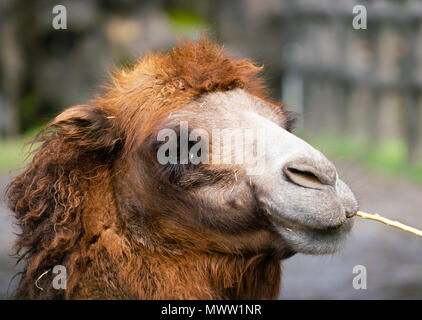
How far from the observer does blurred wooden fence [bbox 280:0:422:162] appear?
13.7 m

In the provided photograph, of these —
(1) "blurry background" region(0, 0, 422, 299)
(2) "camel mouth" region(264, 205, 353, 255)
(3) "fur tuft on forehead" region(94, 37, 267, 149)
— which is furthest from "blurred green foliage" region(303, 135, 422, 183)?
(2) "camel mouth" region(264, 205, 353, 255)

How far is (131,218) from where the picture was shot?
445 centimetres

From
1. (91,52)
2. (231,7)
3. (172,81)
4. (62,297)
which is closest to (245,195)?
(172,81)

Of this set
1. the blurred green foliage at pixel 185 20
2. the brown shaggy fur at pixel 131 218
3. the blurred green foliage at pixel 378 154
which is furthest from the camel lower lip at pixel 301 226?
the blurred green foliage at pixel 185 20

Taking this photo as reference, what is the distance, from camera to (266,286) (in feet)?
14.9

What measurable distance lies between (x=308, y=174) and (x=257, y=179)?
1.05 feet

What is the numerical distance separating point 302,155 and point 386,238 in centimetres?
712

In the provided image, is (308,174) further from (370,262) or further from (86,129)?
(370,262)

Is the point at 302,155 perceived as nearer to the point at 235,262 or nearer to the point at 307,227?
the point at 307,227

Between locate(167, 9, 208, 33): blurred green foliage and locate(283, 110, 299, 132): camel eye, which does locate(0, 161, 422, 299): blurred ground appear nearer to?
locate(283, 110, 299, 132): camel eye

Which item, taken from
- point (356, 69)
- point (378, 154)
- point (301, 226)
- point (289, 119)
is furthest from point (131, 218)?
point (356, 69)

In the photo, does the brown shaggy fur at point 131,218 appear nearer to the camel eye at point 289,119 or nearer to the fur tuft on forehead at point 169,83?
the fur tuft on forehead at point 169,83

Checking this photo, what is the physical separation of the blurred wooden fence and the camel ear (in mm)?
10097

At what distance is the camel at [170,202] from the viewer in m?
4.06
